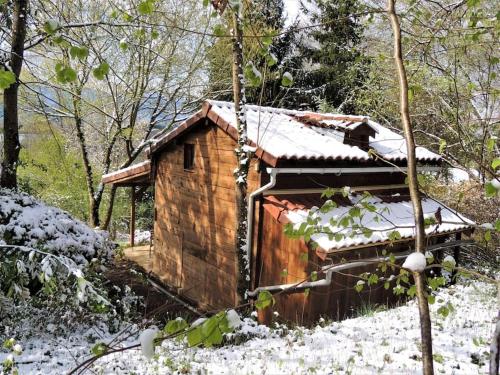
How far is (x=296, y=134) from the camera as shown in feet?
28.8

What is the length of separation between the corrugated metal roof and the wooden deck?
652cm

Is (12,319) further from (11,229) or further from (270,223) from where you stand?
(270,223)

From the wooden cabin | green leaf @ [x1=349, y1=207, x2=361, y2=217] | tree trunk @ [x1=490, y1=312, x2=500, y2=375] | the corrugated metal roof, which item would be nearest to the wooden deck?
the wooden cabin

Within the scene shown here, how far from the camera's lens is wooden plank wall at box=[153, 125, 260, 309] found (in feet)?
29.6

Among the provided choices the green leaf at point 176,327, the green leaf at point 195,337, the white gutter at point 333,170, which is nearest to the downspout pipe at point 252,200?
the white gutter at point 333,170

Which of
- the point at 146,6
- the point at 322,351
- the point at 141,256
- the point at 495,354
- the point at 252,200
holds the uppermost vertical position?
the point at 146,6

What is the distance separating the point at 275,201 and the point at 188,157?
390 cm

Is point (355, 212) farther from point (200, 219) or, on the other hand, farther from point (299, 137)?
point (200, 219)

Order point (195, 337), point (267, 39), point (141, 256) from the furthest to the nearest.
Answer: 1. point (141, 256)
2. point (267, 39)
3. point (195, 337)

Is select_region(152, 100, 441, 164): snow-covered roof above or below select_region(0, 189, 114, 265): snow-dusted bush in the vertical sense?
above

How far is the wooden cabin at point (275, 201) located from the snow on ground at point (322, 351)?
1115 mm

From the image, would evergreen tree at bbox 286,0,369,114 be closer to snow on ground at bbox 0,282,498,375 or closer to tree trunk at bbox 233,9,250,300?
tree trunk at bbox 233,9,250,300

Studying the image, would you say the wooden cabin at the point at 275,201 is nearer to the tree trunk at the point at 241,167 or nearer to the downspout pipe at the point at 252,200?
the downspout pipe at the point at 252,200

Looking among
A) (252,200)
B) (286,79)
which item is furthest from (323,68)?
(286,79)
